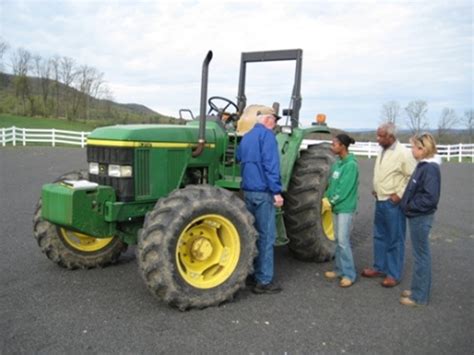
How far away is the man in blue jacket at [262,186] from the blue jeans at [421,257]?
134 centimetres

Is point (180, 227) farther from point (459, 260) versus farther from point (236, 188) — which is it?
Answer: point (459, 260)

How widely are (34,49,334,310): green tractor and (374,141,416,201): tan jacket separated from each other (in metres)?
0.82

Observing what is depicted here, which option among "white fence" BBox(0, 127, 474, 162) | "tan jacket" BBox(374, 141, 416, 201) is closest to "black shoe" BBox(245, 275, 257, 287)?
"tan jacket" BBox(374, 141, 416, 201)

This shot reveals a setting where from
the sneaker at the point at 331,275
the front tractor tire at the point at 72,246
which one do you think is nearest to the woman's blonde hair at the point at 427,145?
the sneaker at the point at 331,275

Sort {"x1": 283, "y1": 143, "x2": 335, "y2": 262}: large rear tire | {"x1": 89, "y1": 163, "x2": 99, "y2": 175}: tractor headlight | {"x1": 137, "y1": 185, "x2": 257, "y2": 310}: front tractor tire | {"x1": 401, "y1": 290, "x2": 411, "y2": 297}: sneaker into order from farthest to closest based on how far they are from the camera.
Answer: {"x1": 283, "y1": 143, "x2": 335, "y2": 262}: large rear tire < {"x1": 89, "y1": 163, "x2": 99, "y2": 175}: tractor headlight < {"x1": 401, "y1": 290, "x2": 411, "y2": 297}: sneaker < {"x1": 137, "y1": 185, "x2": 257, "y2": 310}: front tractor tire

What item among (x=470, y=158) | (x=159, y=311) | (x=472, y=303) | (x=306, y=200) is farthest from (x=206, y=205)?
(x=470, y=158)

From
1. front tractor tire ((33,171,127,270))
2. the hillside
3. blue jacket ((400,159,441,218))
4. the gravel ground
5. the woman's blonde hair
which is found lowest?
the gravel ground

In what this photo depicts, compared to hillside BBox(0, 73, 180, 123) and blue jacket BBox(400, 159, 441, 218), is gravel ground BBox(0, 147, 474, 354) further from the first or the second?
hillside BBox(0, 73, 180, 123)

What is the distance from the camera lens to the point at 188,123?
5.93 metres

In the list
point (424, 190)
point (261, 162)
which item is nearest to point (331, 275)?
point (424, 190)

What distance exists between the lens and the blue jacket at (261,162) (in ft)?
15.4

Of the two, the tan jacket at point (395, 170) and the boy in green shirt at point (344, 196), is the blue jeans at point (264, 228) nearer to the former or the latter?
the boy in green shirt at point (344, 196)

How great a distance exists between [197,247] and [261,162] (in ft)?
3.47

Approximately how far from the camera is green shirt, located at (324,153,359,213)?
5.04 m
